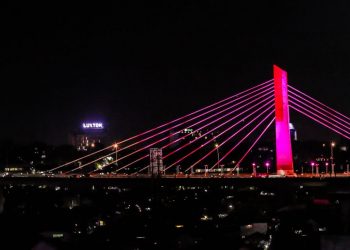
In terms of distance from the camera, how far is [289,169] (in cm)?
3262

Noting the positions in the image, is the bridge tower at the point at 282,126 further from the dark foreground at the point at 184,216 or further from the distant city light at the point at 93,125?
the distant city light at the point at 93,125

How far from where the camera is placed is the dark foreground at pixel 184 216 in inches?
852

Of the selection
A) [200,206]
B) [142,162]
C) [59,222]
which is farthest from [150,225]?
[142,162]

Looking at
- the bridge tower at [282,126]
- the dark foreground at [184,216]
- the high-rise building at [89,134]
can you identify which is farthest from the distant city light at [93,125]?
the bridge tower at [282,126]

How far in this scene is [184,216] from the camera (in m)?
36.5

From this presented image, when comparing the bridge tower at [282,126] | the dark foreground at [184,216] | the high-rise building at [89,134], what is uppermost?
the high-rise building at [89,134]

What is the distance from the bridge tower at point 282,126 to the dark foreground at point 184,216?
3.33ft

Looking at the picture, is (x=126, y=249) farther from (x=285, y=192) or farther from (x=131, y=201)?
(x=131, y=201)

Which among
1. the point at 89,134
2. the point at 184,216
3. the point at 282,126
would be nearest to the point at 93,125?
the point at 89,134

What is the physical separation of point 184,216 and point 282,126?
797 centimetres

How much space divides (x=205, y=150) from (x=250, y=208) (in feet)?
99.7

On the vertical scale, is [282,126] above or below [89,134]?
below

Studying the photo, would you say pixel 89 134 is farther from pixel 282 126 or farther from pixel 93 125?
pixel 282 126

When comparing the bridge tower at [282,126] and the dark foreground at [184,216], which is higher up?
the bridge tower at [282,126]
